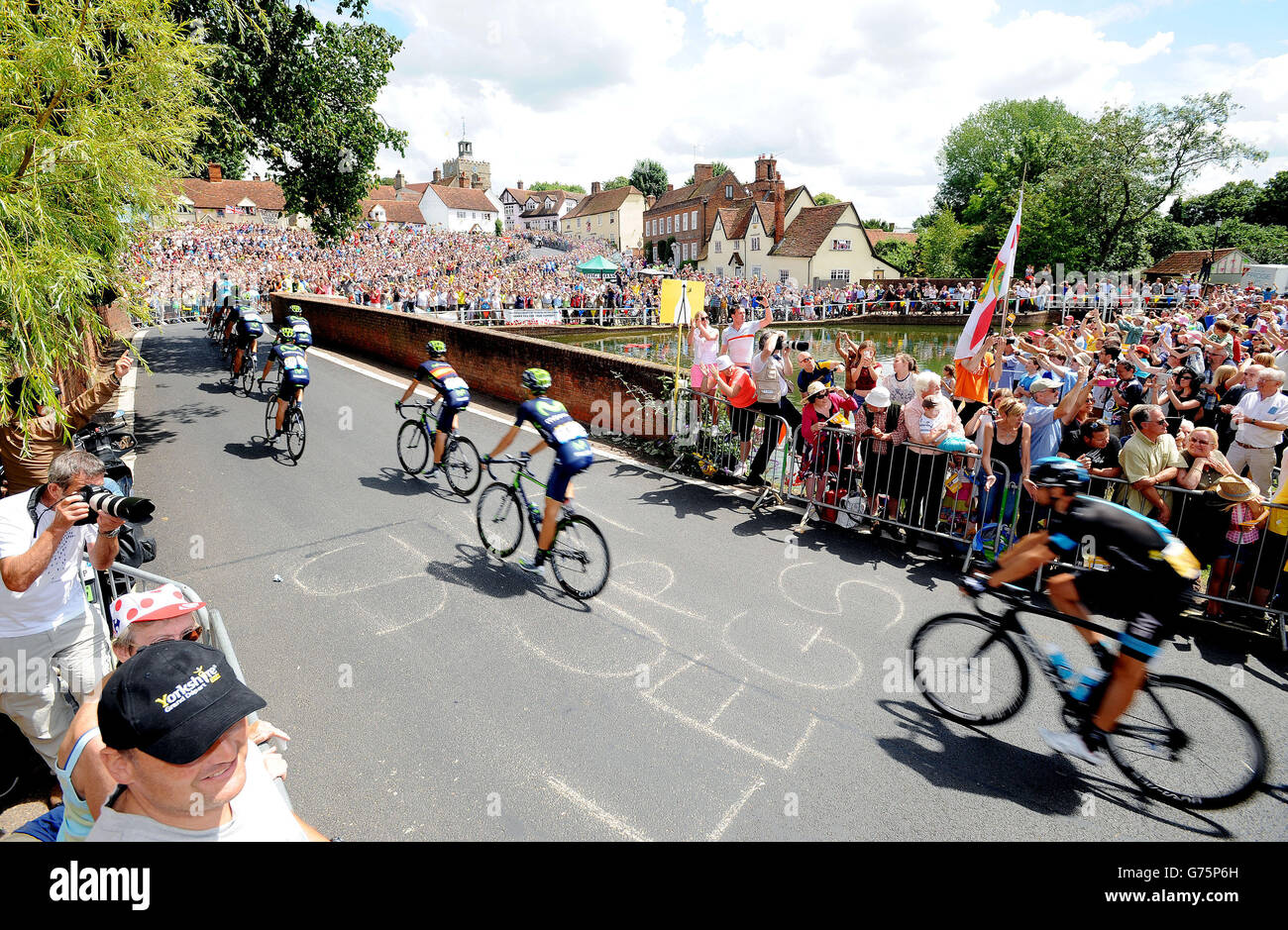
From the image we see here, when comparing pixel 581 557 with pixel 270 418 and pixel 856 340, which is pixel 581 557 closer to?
pixel 270 418

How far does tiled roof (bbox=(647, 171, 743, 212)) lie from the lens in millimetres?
71750

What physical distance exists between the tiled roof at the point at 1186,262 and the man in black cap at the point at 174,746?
2572 inches

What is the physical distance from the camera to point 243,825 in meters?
2.09

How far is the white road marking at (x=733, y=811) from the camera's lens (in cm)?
359

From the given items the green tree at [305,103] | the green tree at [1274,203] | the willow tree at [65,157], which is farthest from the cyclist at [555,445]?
the green tree at [1274,203]

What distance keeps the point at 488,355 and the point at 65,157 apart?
9.93 metres

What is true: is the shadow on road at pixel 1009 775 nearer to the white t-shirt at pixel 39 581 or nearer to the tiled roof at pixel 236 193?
the white t-shirt at pixel 39 581

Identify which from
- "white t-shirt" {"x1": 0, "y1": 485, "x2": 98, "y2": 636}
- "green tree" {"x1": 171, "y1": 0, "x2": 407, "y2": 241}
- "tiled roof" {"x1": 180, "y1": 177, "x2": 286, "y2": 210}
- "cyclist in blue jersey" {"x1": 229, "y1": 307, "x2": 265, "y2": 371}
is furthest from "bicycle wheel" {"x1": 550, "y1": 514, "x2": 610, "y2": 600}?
"tiled roof" {"x1": 180, "y1": 177, "x2": 286, "y2": 210}

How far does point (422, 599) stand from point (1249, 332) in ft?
53.8

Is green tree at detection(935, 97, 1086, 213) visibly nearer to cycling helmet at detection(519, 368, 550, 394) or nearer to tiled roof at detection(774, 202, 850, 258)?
tiled roof at detection(774, 202, 850, 258)

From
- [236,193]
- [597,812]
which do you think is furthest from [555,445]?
[236,193]

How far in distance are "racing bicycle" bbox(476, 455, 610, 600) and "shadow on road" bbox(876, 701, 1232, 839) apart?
2.79 m
